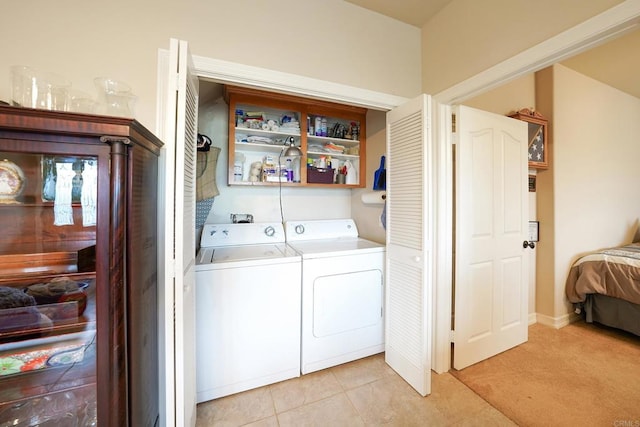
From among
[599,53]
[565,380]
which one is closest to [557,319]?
[565,380]

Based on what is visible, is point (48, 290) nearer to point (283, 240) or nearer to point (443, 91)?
point (283, 240)

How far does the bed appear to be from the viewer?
218 cm

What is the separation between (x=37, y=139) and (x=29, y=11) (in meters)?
0.88

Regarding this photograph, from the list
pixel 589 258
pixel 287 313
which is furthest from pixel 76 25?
pixel 589 258

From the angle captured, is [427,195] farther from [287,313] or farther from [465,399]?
[465,399]

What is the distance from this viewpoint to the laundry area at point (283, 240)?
1.55 m

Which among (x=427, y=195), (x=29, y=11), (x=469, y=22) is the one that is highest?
(x=469, y=22)

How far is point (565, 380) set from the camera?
1.71m

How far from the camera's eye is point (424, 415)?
4.69 ft

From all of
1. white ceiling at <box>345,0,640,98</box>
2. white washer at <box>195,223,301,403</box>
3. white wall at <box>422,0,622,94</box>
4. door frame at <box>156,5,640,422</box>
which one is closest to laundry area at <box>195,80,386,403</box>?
white washer at <box>195,223,301,403</box>

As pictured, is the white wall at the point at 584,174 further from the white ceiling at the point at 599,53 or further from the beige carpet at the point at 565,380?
the beige carpet at the point at 565,380

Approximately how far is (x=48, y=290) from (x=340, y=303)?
1.60m

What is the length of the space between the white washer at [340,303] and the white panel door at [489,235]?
2.10 feet

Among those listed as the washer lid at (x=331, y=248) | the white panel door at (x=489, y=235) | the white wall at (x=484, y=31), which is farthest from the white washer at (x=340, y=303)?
the white wall at (x=484, y=31)
